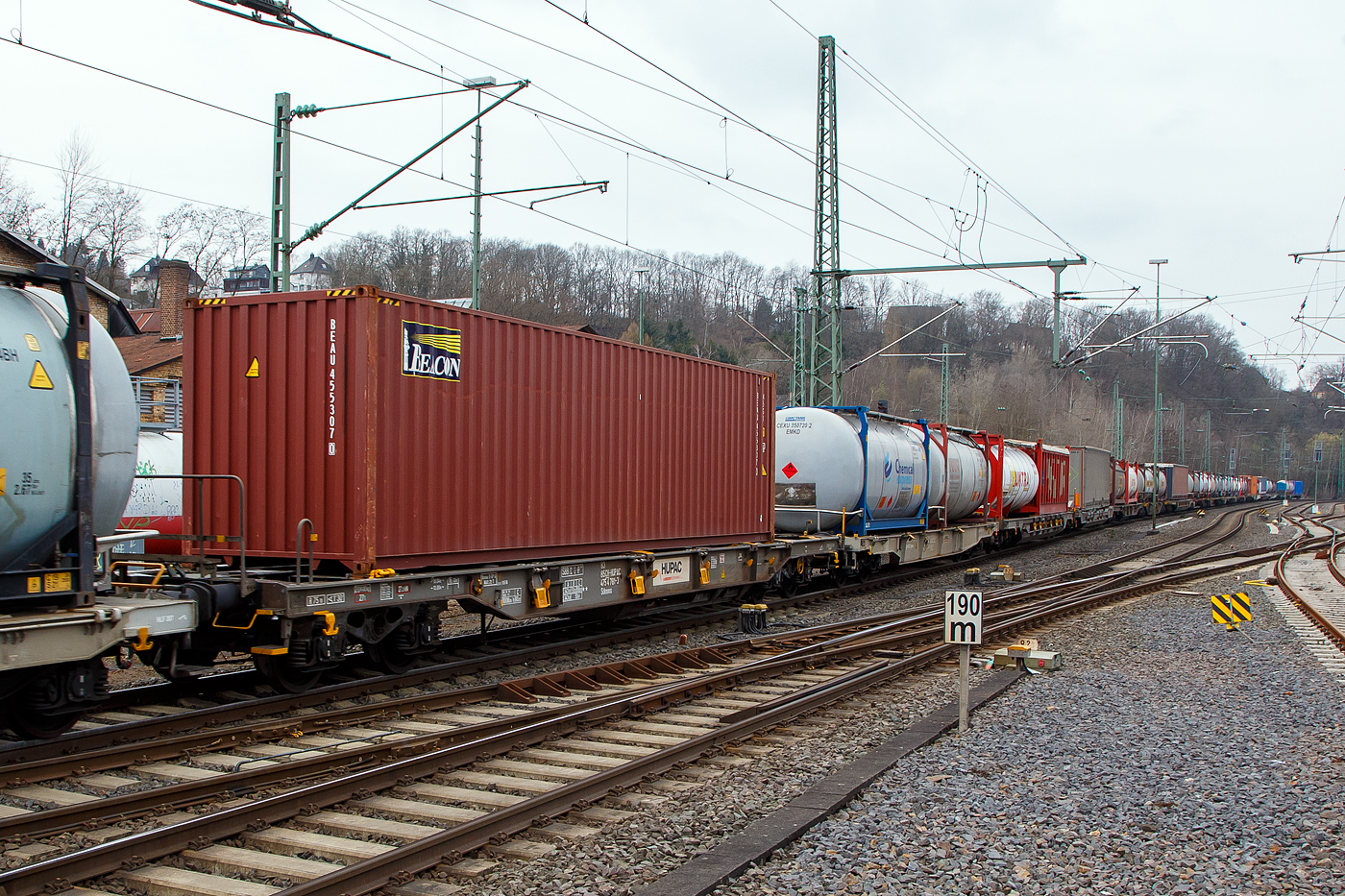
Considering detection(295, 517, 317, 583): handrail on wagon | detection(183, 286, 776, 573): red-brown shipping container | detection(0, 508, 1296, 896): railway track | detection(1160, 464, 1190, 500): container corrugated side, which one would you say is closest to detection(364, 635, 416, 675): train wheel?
detection(183, 286, 776, 573): red-brown shipping container

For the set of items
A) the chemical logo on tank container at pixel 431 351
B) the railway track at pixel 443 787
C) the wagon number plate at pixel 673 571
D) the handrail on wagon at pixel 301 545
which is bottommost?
the railway track at pixel 443 787

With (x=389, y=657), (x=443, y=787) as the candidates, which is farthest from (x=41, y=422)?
(x=389, y=657)

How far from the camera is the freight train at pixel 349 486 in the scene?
20.9ft

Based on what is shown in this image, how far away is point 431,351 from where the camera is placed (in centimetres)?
925

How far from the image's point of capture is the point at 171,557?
8.80 meters

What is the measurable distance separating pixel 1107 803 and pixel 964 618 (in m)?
1.97

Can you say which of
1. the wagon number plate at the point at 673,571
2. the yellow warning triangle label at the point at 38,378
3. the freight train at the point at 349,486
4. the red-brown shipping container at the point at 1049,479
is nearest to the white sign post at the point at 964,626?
the freight train at the point at 349,486

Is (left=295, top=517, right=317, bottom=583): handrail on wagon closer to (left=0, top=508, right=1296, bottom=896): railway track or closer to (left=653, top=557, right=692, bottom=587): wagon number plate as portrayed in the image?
(left=0, top=508, right=1296, bottom=896): railway track

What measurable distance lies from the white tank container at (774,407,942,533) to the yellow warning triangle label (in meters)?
11.9

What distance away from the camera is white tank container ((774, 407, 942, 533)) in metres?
16.8

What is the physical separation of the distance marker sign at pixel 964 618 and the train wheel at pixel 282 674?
5.45 meters

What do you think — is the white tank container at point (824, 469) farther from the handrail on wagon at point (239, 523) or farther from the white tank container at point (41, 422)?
the white tank container at point (41, 422)

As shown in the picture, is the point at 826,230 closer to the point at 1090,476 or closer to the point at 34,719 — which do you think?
the point at 34,719

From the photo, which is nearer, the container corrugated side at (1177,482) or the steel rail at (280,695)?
the steel rail at (280,695)
